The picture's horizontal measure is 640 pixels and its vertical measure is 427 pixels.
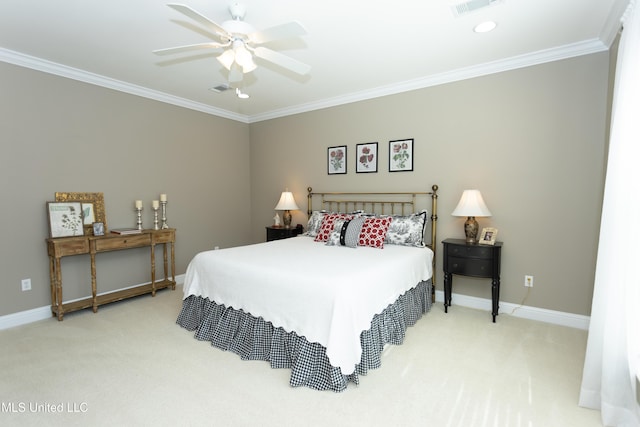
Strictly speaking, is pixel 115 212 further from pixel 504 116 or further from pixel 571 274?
pixel 571 274

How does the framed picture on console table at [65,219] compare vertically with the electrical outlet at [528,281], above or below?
above

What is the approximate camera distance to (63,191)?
11.7 feet

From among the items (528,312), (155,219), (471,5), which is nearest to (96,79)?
(155,219)

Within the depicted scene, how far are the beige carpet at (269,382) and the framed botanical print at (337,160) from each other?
7.65 ft

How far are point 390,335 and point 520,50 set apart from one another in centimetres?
288

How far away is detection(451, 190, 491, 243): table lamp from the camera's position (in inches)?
130

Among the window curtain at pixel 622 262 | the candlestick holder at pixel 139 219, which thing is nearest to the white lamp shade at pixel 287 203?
the candlestick holder at pixel 139 219

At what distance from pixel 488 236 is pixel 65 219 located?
14.6 ft

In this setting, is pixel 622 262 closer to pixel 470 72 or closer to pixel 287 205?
pixel 470 72

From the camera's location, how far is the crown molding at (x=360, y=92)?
306 cm

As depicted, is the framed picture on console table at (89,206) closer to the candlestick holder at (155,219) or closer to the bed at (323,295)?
the candlestick holder at (155,219)

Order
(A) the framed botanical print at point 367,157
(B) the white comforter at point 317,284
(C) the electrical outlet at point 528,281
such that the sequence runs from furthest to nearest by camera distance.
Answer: (A) the framed botanical print at point 367,157
(C) the electrical outlet at point 528,281
(B) the white comforter at point 317,284

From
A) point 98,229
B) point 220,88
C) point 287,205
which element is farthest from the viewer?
point 287,205

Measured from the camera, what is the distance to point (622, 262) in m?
1.78
